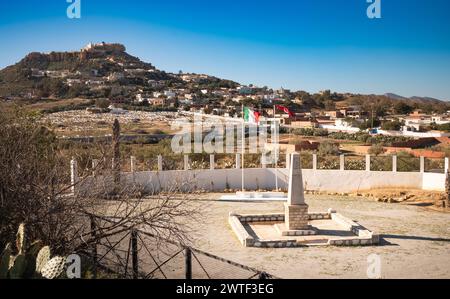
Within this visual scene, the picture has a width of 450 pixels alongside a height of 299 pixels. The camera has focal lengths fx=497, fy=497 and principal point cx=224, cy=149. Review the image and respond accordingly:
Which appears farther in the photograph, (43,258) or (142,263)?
(142,263)

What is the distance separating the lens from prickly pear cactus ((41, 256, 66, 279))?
6.66m

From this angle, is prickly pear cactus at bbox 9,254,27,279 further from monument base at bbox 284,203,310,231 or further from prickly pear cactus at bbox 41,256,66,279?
monument base at bbox 284,203,310,231

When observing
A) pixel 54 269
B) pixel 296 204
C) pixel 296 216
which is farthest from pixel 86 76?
pixel 54 269

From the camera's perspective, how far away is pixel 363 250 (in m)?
14.4

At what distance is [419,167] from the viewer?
26.2 metres

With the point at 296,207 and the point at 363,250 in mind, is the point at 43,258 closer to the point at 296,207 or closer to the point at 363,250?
the point at 363,250

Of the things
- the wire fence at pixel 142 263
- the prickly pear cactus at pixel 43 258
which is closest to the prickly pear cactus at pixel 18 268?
the prickly pear cactus at pixel 43 258

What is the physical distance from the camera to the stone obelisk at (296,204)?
16219 mm

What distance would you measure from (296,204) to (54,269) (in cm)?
1073

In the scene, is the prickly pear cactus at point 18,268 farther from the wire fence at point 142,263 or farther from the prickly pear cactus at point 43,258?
the wire fence at point 142,263

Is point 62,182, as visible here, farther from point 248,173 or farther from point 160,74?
point 160,74

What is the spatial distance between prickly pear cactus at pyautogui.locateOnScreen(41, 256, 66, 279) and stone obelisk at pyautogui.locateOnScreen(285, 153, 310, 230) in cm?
1043

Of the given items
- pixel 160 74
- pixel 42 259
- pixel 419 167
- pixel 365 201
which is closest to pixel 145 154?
pixel 365 201

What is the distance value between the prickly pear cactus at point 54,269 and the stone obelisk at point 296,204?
10426 millimetres
